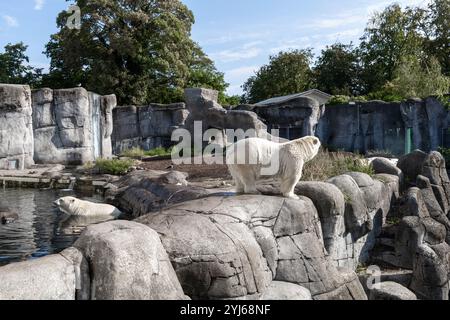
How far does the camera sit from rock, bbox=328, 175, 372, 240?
955 cm

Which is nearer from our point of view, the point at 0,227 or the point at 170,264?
the point at 170,264

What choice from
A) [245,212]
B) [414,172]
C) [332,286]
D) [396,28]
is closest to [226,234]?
[245,212]

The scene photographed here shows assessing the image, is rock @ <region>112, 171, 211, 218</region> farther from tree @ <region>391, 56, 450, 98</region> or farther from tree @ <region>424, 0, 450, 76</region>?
tree @ <region>424, 0, 450, 76</region>

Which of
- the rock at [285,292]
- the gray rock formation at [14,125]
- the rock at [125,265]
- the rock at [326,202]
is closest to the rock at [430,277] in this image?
the rock at [326,202]

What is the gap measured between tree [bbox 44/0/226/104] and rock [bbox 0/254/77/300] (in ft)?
84.1

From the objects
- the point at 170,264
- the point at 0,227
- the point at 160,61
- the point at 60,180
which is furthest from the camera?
the point at 160,61

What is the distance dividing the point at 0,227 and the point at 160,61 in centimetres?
2081

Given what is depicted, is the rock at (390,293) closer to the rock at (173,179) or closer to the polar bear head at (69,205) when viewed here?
the rock at (173,179)

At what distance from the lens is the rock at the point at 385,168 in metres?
13.2

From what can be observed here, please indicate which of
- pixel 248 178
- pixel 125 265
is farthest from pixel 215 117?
pixel 125 265

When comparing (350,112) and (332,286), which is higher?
(350,112)

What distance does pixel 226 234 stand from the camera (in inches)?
216

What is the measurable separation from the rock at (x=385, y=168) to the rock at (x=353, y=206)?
346cm
